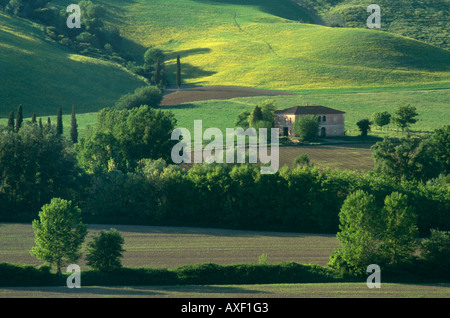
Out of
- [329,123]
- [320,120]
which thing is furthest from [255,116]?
[329,123]

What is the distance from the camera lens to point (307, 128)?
11400 cm

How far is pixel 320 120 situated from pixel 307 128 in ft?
23.9

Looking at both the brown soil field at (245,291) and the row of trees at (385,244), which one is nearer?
the brown soil field at (245,291)

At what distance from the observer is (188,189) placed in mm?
70875

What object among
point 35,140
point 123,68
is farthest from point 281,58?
point 35,140

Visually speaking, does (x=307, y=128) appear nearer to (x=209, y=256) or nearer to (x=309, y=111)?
(x=309, y=111)

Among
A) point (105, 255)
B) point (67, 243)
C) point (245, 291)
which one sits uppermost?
point (67, 243)

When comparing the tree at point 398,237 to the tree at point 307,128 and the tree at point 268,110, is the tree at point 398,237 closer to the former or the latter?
the tree at point 307,128

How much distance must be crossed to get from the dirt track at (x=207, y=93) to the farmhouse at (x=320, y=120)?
34157 millimetres

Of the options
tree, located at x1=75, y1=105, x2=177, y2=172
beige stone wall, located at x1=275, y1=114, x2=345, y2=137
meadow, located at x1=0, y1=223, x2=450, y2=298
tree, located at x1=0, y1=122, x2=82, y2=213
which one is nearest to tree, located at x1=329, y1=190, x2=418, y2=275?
meadow, located at x1=0, y1=223, x2=450, y2=298

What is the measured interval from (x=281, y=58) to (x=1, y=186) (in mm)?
125785

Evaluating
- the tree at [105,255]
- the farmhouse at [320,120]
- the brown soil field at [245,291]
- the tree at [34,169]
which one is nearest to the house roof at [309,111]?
the farmhouse at [320,120]

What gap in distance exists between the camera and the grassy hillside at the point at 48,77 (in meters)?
142
